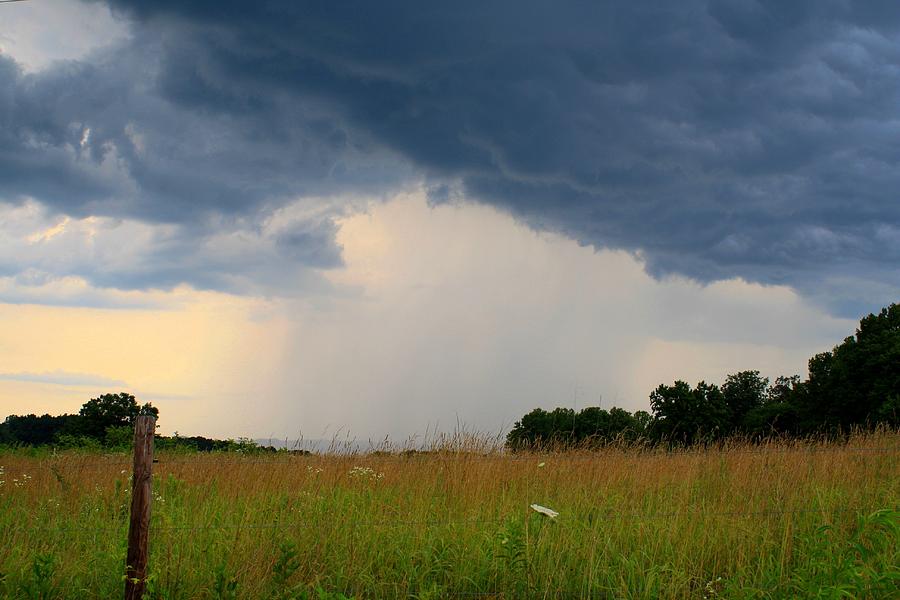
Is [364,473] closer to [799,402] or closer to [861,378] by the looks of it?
[861,378]

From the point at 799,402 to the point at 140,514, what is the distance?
44426 mm

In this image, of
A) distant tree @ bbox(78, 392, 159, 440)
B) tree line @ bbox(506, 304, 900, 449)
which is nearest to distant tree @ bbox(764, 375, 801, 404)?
tree line @ bbox(506, 304, 900, 449)

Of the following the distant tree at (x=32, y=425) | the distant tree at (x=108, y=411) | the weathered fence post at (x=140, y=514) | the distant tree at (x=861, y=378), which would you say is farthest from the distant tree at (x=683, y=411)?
the weathered fence post at (x=140, y=514)

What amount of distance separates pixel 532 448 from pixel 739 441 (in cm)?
421

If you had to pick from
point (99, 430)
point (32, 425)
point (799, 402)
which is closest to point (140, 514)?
point (99, 430)

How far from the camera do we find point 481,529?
771 centimetres

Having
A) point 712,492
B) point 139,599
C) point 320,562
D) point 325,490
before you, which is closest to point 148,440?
point 139,599

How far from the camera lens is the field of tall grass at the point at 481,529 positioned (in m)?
6.57

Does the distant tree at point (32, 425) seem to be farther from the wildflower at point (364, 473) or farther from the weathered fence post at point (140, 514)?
the weathered fence post at point (140, 514)

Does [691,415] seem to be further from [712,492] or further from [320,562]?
[320,562]

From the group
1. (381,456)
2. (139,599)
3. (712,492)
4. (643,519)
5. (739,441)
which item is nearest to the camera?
(139,599)

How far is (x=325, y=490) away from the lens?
962 centimetres

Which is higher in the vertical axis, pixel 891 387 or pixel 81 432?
pixel 891 387

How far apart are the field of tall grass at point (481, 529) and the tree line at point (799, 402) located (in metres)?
11.6
